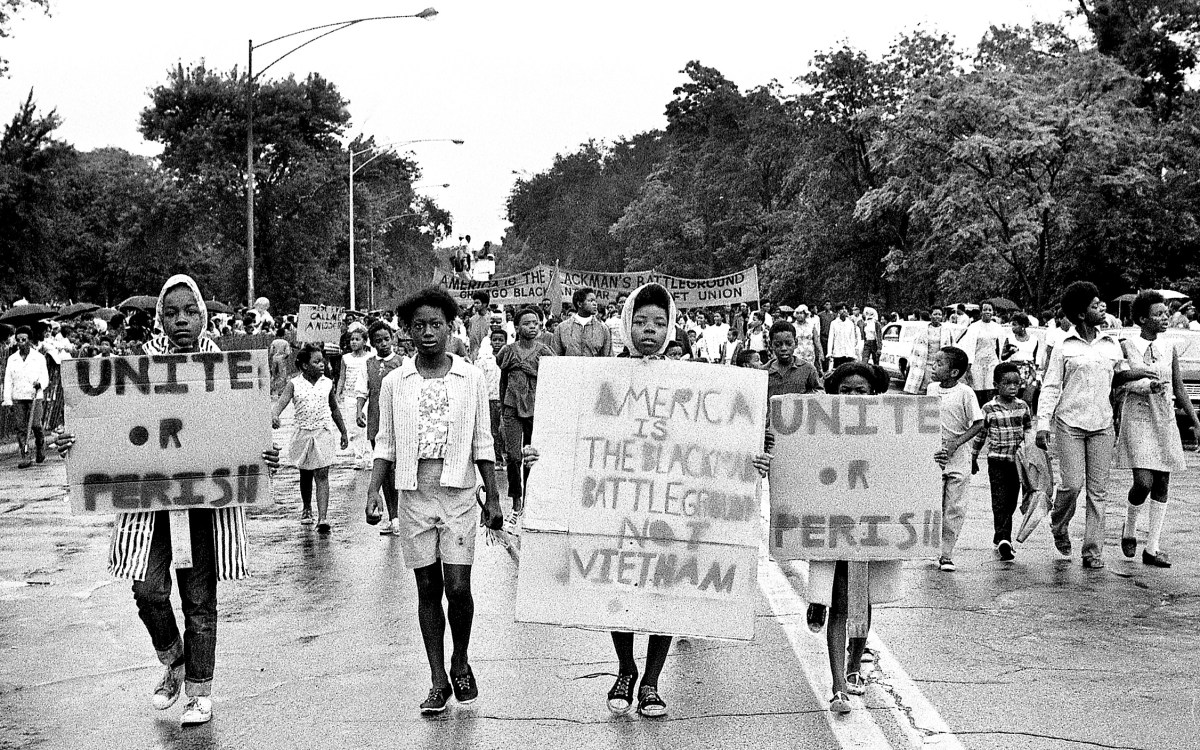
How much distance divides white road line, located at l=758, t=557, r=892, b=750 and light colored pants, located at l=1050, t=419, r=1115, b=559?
2.08 m

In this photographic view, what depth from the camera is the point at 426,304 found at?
20.0 feet

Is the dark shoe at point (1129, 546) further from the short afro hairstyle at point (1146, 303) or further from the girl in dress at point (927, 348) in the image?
the girl in dress at point (927, 348)

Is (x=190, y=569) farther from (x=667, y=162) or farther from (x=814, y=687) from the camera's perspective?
(x=667, y=162)

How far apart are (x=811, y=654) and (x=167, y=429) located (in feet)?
10.9

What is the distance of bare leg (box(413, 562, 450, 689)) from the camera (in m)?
5.90

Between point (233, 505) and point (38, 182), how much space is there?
36482 millimetres

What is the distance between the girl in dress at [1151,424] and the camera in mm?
9297

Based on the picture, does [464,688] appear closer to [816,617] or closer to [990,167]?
[816,617]

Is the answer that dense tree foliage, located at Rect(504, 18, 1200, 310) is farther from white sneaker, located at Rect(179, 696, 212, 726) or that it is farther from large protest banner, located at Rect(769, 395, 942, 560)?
white sneaker, located at Rect(179, 696, 212, 726)

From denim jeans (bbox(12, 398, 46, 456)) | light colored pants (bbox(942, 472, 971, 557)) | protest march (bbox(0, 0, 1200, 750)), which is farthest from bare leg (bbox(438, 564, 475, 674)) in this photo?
denim jeans (bbox(12, 398, 46, 456))

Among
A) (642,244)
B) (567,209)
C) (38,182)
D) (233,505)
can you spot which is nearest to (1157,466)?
(233,505)

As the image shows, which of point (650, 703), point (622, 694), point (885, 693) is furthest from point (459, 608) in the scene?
point (885, 693)

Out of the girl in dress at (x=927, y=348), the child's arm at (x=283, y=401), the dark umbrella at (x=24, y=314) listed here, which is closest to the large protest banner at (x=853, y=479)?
the child's arm at (x=283, y=401)

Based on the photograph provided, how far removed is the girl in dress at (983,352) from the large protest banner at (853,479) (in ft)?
40.8
